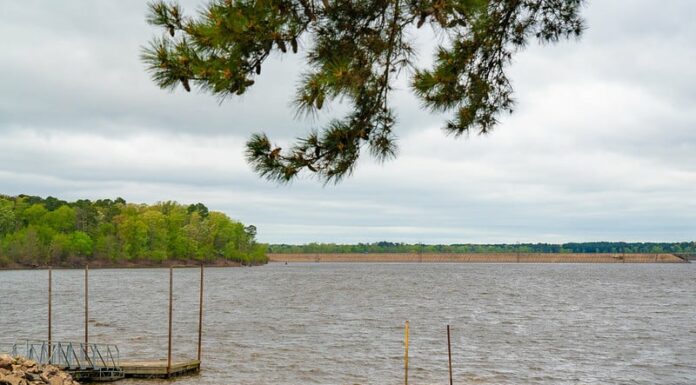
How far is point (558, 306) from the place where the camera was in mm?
82000

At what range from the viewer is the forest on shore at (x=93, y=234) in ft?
529

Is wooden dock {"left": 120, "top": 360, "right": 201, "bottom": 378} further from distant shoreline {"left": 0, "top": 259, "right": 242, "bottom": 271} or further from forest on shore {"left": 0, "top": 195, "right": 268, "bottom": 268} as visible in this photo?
distant shoreline {"left": 0, "top": 259, "right": 242, "bottom": 271}

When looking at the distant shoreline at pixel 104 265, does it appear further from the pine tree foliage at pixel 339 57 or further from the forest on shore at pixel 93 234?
the pine tree foliage at pixel 339 57

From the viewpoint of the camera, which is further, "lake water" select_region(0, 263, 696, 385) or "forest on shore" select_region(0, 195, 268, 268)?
"forest on shore" select_region(0, 195, 268, 268)

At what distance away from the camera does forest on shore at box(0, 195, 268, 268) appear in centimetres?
16138

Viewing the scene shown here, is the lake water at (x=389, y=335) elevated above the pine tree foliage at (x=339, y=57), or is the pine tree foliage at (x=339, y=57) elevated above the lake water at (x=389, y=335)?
the pine tree foliage at (x=339, y=57)

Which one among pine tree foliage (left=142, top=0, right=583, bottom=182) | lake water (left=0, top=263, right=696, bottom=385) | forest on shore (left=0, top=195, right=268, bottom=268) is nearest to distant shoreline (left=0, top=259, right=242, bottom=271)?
forest on shore (left=0, top=195, right=268, bottom=268)

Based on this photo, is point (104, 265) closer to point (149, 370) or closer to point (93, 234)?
point (93, 234)

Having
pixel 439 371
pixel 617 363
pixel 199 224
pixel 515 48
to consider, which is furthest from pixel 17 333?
pixel 199 224

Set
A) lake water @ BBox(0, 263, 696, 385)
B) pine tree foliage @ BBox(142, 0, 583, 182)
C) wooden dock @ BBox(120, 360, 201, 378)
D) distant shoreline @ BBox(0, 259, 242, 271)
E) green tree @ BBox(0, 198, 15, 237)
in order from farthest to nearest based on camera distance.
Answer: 1. distant shoreline @ BBox(0, 259, 242, 271)
2. green tree @ BBox(0, 198, 15, 237)
3. lake water @ BBox(0, 263, 696, 385)
4. wooden dock @ BBox(120, 360, 201, 378)
5. pine tree foliage @ BBox(142, 0, 583, 182)

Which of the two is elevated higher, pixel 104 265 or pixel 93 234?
pixel 93 234

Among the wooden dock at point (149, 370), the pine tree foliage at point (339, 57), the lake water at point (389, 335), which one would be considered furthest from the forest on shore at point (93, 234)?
the pine tree foliage at point (339, 57)

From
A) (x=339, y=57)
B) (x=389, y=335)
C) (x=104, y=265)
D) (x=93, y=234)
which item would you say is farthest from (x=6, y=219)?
(x=339, y=57)

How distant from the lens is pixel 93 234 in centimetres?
17425
